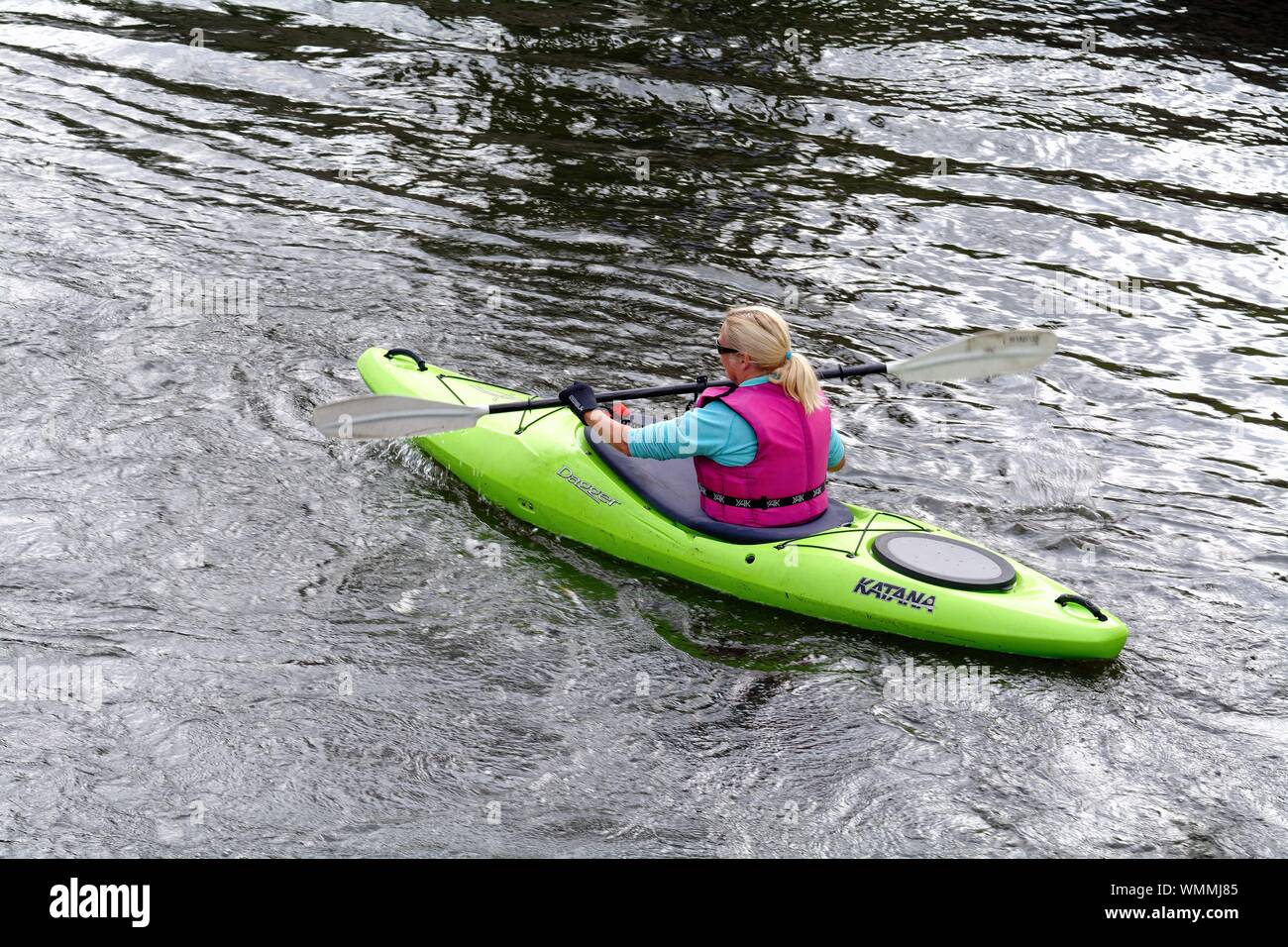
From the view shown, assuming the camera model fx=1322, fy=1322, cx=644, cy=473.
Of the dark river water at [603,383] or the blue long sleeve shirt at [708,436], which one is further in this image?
→ the blue long sleeve shirt at [708,436]

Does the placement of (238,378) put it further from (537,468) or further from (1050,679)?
(1050,679)

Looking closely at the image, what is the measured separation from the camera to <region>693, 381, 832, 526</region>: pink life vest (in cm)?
564

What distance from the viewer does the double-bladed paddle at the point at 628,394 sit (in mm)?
6172

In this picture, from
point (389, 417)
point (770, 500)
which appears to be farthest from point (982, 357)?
point (389, 417)

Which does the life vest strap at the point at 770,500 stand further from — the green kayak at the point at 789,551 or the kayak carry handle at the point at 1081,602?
the kayak carry handle at the point at 1081,602

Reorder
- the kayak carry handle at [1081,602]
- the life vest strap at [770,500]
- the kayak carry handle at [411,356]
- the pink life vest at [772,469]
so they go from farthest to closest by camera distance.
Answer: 1. the kayak carry handle at [411,356]
2. the life vest strap at [770,500]
3. the pink life vest at [772,469]
4. the kayak carry handle at [1081,602]

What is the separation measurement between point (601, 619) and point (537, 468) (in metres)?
0.97

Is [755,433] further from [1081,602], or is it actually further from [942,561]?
[1081,602]

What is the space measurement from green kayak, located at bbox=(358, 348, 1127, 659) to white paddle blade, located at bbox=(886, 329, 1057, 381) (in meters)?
0.86

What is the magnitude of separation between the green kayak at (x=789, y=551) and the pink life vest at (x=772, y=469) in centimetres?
8

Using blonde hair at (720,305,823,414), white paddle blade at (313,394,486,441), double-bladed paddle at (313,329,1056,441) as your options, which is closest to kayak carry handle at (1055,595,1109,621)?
blonde hair at (720,305,823,414)

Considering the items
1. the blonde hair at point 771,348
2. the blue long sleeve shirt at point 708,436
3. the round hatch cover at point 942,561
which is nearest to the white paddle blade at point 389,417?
the blue long sleeve shirt at point 708,436

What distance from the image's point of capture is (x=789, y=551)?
5.85m

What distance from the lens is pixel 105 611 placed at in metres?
5.85
